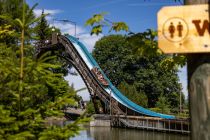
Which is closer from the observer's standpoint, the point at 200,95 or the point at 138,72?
the point at 200,95

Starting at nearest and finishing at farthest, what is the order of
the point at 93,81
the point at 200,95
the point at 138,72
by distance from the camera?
the point at 200,95 → the point at 93,81 → the point at 138,72

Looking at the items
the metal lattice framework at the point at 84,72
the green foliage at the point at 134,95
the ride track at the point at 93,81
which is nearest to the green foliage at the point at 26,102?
the ride track at the point at 93,81

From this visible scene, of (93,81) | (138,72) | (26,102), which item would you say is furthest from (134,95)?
(26,102)

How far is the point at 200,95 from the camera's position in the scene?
7.37 feet

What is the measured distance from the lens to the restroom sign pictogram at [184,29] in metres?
2.33

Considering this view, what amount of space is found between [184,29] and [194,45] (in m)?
0.12

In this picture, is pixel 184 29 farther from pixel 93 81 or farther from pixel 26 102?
pixel 93 81

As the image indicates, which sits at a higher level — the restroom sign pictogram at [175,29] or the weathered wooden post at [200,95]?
the restroom sign pictogram at [175,29]

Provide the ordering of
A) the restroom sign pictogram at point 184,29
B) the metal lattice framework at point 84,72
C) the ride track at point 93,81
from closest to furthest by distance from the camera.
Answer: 1. the restroom sign pictogram at point 184,29
2. the ride track at point 93,81
3. the metal lattice framework at point 84,72

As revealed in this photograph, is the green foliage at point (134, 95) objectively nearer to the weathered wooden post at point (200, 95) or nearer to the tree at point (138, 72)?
the tree at point (138, 72)

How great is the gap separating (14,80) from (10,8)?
124ft

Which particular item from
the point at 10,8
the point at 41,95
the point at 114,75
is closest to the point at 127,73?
the point at 114,75

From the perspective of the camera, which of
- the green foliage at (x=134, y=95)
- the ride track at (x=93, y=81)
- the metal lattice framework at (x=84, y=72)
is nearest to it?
the ride track at (x=93, y=81)

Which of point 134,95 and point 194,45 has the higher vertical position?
point 134,95
